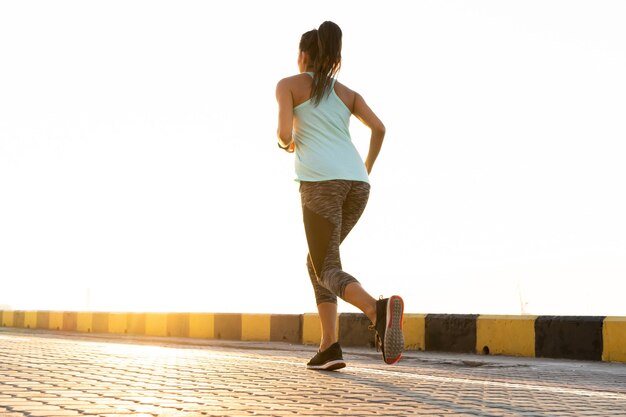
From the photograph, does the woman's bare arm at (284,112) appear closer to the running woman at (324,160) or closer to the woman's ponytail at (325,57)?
the running woman at (324,160)

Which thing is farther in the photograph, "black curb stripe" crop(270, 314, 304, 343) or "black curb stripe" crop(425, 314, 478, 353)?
"black curb stripe" crop(270, 314, 304, 343)

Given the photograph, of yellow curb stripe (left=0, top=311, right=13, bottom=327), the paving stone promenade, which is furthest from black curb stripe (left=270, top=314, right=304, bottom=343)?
yellow curb stripe (left=0, top=311, right=13, bottom=327)

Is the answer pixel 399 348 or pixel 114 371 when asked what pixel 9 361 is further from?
pixel 399 348

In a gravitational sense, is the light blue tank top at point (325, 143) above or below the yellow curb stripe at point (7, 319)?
above

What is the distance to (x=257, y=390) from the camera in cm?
381

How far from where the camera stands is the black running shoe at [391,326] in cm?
460

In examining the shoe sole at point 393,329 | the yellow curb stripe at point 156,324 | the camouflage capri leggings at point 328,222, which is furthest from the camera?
the yellow curb stripe at point 156,324

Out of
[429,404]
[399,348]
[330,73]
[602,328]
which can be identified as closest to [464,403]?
[429,404]

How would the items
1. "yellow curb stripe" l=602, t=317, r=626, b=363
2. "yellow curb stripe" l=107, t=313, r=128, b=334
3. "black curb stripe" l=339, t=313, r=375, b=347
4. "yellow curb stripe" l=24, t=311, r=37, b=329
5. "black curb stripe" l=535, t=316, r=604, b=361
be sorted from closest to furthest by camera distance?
"yellow curb stripe" l=602, t=317, r=626, b=363
"black curb stripe" l=535, t=316, r=604, b=361
"black curb stripe" l=339, t=313, r=375, b=347
"yellow curb stripe" l=107, t=313, r=128, b=334
"yellow curb stripe" l=24, t=311, r=37, b=329

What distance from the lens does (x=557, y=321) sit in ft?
27.2

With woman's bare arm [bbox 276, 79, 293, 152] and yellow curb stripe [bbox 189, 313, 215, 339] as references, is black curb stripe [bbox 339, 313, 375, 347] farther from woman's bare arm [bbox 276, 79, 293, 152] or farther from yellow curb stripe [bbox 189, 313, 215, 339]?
woman's bare arm [bbox 276, 79, 293, 152]

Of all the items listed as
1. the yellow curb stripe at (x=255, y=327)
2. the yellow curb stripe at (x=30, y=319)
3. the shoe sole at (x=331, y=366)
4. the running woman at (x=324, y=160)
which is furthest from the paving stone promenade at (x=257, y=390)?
the yellow curb stripe at (x=30, y=319)

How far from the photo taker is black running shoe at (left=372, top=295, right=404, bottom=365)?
4.60 m

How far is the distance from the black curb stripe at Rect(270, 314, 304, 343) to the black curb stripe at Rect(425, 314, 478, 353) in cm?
203
